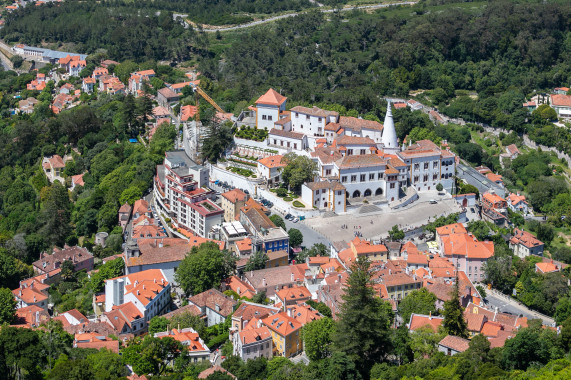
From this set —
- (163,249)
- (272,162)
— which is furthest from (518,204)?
(163,249)

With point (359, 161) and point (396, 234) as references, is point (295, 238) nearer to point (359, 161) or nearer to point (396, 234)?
point (396, 234)

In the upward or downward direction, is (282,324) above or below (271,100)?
below

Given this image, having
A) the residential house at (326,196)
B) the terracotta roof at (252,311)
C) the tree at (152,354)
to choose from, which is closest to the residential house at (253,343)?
Result: the terracotta roof at (252,311)

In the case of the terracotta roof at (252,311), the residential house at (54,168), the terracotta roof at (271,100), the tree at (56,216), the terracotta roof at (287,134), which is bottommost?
the residential house at (54,168)

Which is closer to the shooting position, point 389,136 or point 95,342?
point 95,342

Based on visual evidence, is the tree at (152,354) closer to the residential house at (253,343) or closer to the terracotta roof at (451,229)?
the residential house at (253,343)

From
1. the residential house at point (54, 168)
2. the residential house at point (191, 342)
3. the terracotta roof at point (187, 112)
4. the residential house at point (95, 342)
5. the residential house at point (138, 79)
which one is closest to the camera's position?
the residential house at point (191, 342)
